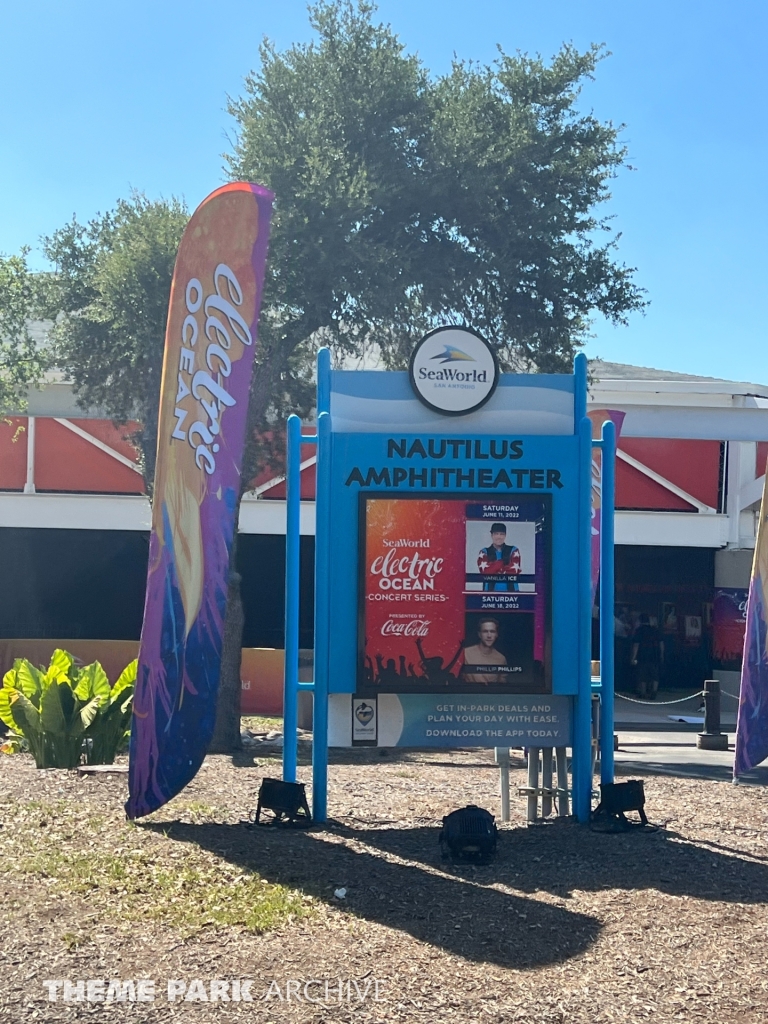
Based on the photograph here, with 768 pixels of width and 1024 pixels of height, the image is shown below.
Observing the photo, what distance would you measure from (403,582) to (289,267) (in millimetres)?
8211

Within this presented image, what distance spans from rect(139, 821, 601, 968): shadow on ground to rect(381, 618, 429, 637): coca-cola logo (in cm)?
143

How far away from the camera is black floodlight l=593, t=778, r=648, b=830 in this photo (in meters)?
8.22

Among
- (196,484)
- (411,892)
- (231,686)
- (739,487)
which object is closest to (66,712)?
(196,484)

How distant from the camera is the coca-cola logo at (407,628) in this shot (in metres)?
8.27

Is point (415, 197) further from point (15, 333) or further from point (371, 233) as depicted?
point (15, 333)

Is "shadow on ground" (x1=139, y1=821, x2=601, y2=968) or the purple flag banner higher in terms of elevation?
the purple flag banner

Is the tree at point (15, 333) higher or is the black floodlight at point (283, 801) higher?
the tree at point (15, 333)

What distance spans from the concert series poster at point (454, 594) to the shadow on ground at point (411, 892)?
1200 millimetres

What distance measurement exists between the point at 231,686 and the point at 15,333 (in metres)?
7.34

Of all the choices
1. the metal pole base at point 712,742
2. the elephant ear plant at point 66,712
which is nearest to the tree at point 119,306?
the elephant ear plant at point 66,712

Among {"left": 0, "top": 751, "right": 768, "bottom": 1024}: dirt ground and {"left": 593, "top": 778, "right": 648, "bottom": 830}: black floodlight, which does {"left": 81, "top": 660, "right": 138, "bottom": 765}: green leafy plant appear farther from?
{"left": 593, "top": 778, "right": 648, "bottom": 830}: black floodlight

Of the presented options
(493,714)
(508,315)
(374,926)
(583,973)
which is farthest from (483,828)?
(508,315)

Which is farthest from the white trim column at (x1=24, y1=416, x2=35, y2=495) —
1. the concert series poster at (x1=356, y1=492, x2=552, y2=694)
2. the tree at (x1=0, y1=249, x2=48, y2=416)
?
the concert series poster at (x1=356, y1=492, x2=552, y2=694)

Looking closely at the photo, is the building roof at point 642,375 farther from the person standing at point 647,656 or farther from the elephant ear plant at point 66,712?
the elephant ear plant at point 66,712
